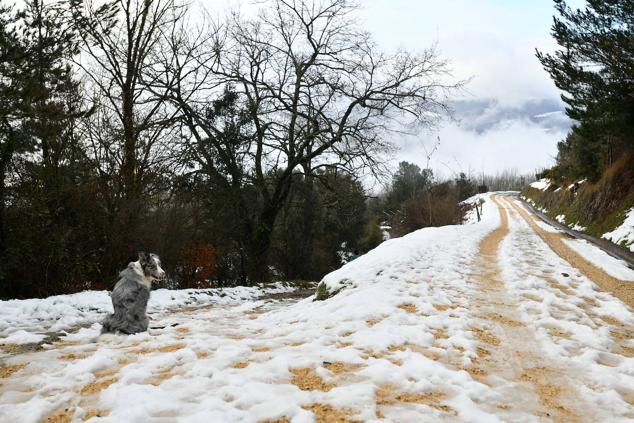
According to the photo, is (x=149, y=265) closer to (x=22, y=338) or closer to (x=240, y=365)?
(x=22, y=338)

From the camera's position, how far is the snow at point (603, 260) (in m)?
10.9

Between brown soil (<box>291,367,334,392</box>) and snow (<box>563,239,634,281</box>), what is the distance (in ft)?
33.0

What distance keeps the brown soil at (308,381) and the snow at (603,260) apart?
10050mm

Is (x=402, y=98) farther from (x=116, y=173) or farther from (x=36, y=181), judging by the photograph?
(x=36, y=181)

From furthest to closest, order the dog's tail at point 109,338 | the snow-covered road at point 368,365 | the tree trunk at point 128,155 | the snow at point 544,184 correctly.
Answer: the snow at point 544,184 → the tree trunk at point 128,155 → the dog's tail at point 109,338 → the snow-covered road at point 368,365

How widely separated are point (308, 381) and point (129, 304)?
3.69 metres

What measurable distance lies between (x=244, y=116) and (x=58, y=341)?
1389 centimetres

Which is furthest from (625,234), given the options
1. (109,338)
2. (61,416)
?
(61,416)

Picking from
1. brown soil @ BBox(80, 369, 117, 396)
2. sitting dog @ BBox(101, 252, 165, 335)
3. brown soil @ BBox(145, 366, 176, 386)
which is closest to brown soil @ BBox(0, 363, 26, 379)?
brown soil @ BBox(80, 369, 117, 396)

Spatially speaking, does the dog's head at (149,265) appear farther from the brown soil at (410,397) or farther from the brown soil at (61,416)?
the brown soil at (410,397)

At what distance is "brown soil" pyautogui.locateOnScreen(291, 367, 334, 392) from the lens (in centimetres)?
351

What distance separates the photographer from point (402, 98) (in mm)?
18250

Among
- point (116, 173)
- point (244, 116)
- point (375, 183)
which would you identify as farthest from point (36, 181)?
point (375, 183)

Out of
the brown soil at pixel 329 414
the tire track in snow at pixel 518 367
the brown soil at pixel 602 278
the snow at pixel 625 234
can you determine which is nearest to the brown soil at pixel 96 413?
the brown soil at pixel 329 414
